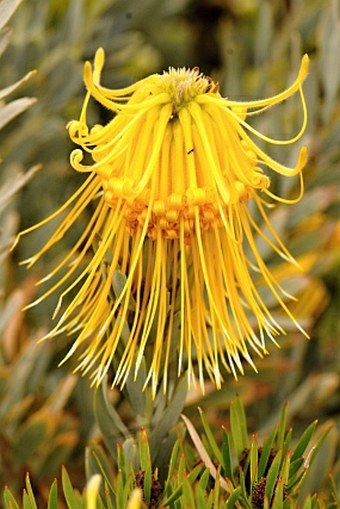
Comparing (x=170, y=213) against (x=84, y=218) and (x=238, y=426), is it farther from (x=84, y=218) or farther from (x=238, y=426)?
(x=84, y=218)

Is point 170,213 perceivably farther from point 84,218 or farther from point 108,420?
point 84,218

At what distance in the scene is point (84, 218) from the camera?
70 cm

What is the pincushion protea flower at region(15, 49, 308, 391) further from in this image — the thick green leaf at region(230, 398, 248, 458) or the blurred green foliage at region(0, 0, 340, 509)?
the blurred green foliage at region(0, 0, 340, 509)

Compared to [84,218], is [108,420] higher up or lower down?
lower down

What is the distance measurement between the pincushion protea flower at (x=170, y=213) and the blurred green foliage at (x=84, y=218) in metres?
0.17

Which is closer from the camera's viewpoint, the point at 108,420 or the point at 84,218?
the point at 108,420

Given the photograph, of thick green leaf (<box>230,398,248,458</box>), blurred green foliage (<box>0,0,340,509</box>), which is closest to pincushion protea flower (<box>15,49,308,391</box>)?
thick green leaf (<box>230,398,248,458</box>)

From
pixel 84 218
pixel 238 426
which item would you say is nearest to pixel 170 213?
pixel 238 426

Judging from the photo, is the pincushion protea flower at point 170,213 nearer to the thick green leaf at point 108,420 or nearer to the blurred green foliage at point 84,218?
the thick green leaf at point 108,420

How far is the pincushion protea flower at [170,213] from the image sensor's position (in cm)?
34

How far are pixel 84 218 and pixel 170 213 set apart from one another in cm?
37

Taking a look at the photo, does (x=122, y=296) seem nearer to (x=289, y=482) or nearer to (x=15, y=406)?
(x=289, y=482)

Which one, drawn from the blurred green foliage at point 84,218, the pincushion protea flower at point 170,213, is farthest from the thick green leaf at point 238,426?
the blurred green foliage at point 84,218

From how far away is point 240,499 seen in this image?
0.32 meters
